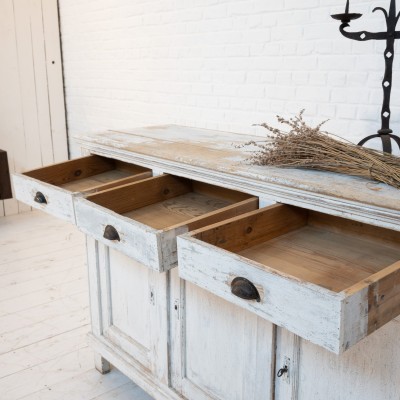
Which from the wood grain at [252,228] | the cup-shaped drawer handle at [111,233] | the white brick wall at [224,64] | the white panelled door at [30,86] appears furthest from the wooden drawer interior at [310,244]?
the white panelled door at [30,86]

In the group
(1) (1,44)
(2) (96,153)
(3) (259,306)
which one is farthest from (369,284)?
→ (1) (1,44)

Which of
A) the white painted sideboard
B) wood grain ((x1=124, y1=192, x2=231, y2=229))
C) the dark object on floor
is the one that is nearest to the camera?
the white painted sideboard

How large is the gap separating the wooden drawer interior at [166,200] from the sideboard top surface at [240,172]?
0.09 metres

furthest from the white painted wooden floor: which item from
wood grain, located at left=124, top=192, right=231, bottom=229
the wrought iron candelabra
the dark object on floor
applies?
the wrought iron candelabra

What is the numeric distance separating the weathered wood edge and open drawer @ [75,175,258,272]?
0.06 metres

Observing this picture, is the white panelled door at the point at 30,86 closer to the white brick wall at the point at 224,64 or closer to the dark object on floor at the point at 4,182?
the white brick wall at the point at 224,64

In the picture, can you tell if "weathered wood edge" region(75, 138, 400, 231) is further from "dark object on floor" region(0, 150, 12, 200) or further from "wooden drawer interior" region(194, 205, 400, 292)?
"dark object on floor" region(0, 150, 12, 200)

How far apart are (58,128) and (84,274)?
1.79 metres

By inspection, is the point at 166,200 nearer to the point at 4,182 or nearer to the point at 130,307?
the point at 130,307

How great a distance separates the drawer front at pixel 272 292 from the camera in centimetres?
98

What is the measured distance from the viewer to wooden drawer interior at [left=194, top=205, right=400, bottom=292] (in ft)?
4.11

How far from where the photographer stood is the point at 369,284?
98cm

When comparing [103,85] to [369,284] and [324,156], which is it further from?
[369,284]

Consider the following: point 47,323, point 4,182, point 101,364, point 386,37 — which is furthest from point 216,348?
point 4,182
